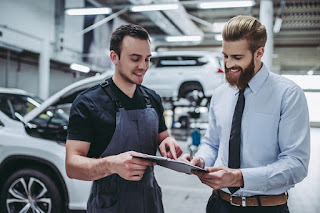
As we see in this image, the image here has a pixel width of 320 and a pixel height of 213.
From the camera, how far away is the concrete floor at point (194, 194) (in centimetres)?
409

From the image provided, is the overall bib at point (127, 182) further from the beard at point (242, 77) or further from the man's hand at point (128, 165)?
the beard at point (242, 77)

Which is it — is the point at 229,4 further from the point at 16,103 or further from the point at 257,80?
the point at 257,80

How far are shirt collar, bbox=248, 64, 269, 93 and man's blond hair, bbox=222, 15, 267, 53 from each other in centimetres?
12

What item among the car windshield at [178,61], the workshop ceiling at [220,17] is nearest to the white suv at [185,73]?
the car windshield at [178,61]

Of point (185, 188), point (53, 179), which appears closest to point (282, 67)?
point (185, 188)

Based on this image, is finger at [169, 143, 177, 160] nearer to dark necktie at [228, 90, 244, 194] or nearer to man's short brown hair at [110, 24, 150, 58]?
dark necktie at [228, 90, 244, 194]

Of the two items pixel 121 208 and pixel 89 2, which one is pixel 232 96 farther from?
pixel 89 2

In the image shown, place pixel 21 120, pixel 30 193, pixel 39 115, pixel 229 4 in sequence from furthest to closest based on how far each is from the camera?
pixel 229 4 → pixel 39 115 → pixel 21 120 → pixel 30 193

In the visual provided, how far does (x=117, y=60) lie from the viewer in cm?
162

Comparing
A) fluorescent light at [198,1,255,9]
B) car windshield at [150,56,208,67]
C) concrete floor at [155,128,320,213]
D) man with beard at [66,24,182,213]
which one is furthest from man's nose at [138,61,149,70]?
fluorescent light at [198,1,255,9]

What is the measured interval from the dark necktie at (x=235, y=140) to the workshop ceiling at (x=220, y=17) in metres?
8.58

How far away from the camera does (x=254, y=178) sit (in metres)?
1.33

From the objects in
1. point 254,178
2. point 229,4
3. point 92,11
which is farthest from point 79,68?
point 254,178

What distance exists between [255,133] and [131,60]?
67cm
